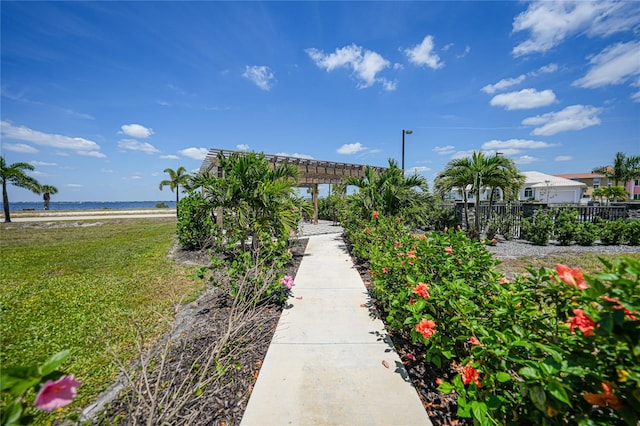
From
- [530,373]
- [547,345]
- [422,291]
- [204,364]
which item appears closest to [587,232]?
[422,291]

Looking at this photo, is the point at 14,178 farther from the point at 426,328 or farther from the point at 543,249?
the point at 543,249

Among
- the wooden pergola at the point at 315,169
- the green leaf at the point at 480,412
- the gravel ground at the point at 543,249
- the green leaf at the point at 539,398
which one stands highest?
the wooden pergola at the point at 315,169

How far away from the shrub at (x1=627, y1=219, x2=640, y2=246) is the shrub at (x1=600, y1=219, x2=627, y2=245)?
12 centimetres

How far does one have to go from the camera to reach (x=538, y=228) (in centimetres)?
842

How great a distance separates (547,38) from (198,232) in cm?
1137

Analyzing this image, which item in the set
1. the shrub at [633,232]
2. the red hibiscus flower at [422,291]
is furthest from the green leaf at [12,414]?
the shrub at [633,232]

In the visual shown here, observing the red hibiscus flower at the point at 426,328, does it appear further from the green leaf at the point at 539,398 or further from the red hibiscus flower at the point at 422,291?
the green leaf at the point at 539,398

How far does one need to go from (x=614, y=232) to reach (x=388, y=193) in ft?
25.6

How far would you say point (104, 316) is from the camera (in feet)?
11.9

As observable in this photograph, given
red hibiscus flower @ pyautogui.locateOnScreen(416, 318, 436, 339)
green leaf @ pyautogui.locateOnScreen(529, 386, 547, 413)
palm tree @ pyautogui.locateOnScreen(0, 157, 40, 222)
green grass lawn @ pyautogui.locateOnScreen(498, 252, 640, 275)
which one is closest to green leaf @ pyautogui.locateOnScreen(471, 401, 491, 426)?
green leaf @ pyautogui.locateOnScreen(529, 386, 547, 413)

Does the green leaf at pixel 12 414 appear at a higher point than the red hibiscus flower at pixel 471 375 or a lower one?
higher

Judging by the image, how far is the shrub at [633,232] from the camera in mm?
8016

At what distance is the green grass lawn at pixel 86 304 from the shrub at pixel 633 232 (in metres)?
12.6

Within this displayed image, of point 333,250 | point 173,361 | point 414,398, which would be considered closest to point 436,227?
point 333,250
